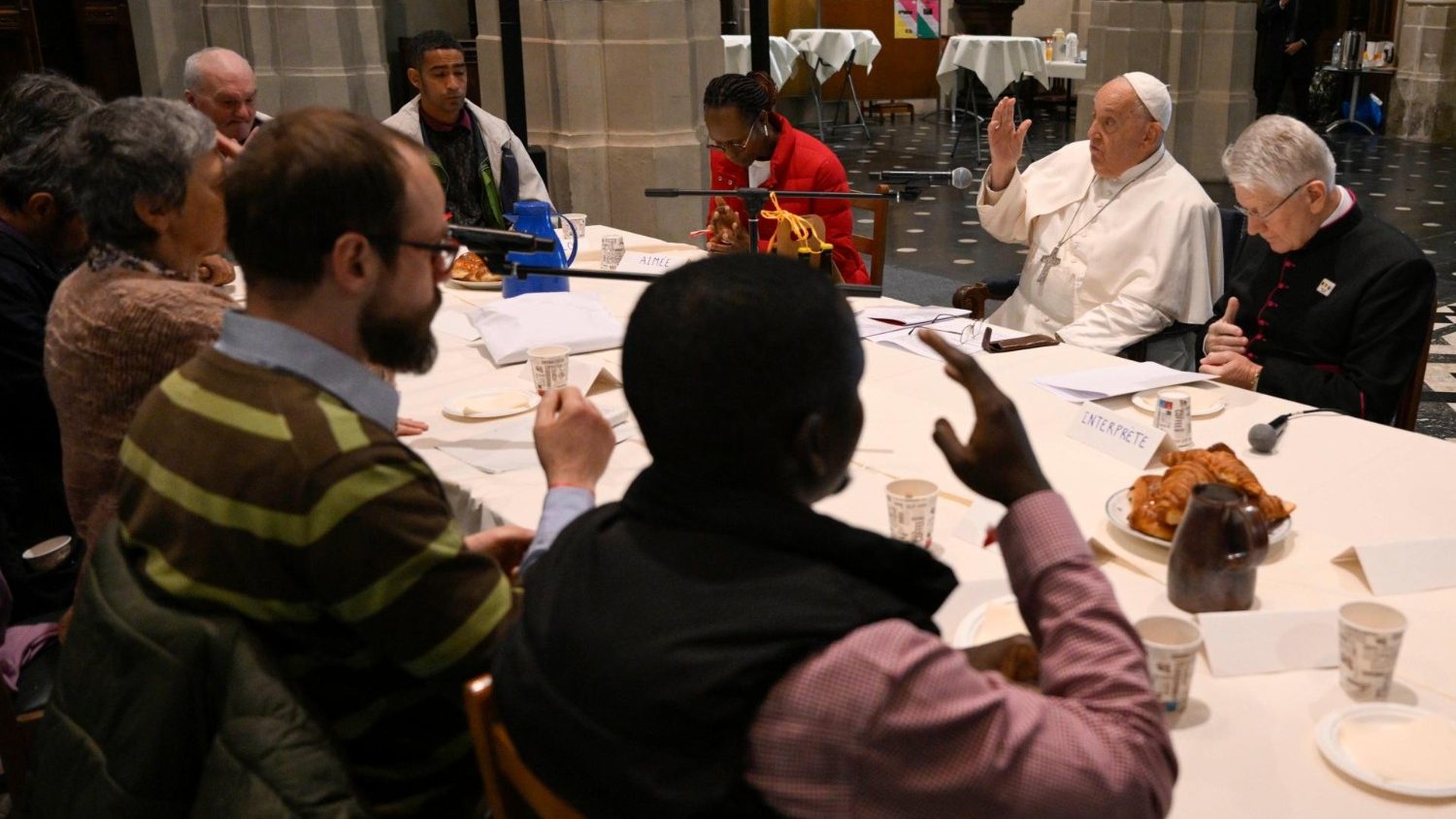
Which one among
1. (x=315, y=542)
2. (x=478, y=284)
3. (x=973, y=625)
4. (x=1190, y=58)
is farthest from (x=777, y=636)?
(x=1190, y=58)

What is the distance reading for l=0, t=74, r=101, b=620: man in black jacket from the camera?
8.40ft

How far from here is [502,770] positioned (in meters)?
1.15

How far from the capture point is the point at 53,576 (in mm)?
2295

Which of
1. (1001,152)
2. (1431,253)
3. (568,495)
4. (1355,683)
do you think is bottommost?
(1431,253)

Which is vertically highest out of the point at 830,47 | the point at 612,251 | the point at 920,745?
the point at 830,47

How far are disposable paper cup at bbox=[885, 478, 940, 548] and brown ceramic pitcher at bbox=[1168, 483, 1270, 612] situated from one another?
0.35 meters

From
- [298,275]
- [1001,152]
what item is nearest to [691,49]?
[1001,152]

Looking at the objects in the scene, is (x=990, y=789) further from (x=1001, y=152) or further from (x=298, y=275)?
(x=1001, y=152)

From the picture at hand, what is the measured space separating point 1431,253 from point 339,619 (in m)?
7.61

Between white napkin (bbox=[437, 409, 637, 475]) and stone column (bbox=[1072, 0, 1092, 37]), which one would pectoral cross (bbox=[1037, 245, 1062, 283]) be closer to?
white napkin (bbox=[437, 409, 637, 475])

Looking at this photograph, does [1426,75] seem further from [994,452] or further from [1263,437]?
[994,452]

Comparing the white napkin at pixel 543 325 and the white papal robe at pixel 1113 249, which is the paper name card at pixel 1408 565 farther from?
the white napkin at pixel 543 325

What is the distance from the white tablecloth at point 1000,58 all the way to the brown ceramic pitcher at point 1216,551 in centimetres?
1123

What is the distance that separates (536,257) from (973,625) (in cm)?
208
